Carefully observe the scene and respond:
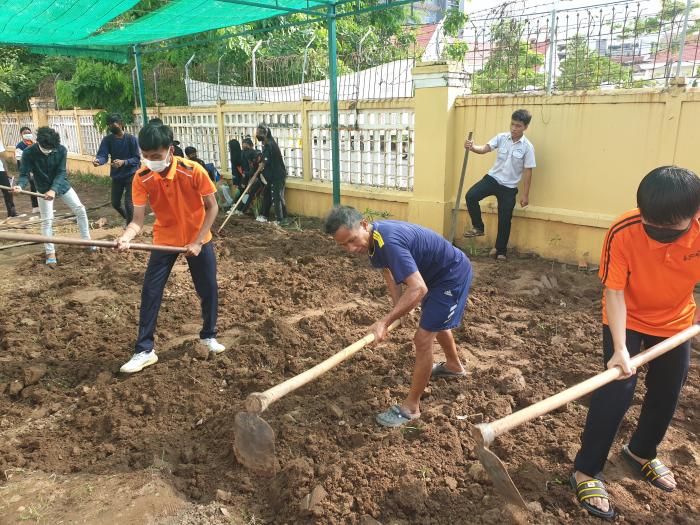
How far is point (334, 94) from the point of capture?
7391 millimetres

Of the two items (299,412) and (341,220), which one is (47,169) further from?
(341,220)

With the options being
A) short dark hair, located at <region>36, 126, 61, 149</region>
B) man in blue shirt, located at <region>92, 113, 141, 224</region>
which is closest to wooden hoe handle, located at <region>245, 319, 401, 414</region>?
short dark hair, located at <region>36, 126, 61, 149</region>

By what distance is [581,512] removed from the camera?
2426 millimetres

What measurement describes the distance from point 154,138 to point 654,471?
3412 millimetres

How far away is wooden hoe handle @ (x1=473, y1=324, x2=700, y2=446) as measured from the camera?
2.13 metres

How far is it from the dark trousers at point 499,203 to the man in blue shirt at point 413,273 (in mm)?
3073

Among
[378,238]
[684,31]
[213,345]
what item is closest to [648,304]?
[378,238]

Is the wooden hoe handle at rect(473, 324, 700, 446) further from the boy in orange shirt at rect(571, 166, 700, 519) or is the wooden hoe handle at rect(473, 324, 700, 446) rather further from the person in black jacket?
the person in black jacket

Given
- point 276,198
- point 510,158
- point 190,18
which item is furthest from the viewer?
point 276,198

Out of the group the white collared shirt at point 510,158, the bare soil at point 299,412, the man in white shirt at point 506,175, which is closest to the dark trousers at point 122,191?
the bare soil at point 299,412

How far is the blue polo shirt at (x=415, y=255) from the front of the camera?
2734mm

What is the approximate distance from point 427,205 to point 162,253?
3918mm

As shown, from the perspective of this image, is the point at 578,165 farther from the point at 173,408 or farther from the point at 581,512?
the point at 173,408

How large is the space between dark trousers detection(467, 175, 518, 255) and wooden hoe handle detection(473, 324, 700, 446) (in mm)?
3714
